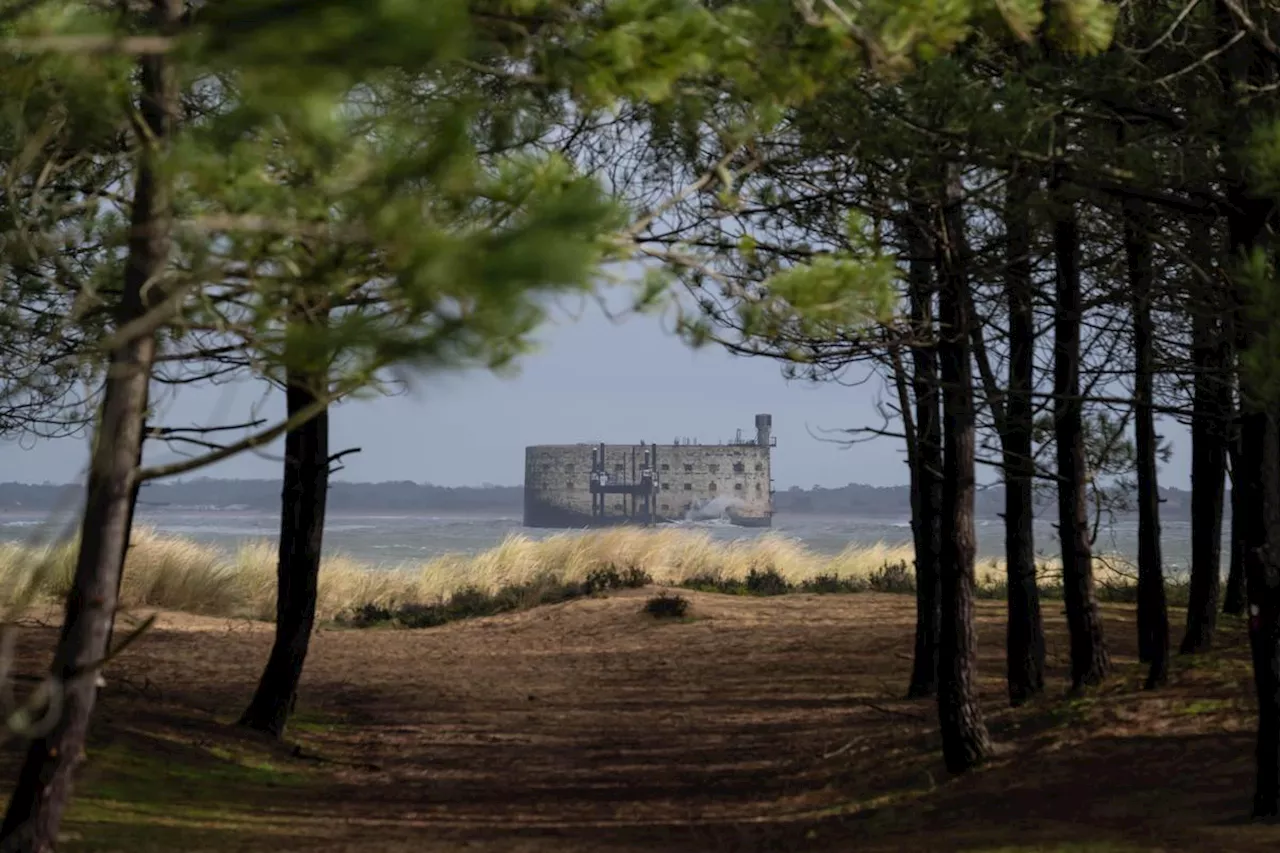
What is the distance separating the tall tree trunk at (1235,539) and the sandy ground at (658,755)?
745 millimetres

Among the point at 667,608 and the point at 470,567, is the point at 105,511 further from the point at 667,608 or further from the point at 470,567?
the point at 470,567

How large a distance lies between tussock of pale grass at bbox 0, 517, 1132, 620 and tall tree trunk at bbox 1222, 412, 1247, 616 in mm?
3793

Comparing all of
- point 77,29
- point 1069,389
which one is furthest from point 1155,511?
point 77,29

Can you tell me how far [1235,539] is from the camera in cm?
1239

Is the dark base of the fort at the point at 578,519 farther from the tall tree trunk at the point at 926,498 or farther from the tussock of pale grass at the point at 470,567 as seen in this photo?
the tall tree trunk at the point at 926,498

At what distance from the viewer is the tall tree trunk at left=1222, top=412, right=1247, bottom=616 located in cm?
1002

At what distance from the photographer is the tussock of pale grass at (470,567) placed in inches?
699

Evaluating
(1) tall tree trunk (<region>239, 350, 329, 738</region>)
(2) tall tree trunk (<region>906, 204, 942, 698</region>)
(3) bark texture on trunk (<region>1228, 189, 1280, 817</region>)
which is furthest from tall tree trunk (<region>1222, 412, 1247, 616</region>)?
(1) tall tree trunk (<region>239, 350, 329, 738</region>)

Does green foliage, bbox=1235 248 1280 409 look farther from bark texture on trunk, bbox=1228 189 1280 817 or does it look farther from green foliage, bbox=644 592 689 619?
green foliage, bbox=644 592 689 619

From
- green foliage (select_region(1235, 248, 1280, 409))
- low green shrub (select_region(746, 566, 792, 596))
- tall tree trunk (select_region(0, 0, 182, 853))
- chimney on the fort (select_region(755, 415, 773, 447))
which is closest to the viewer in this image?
tall tree trunk (select_region(0, 0, 182, 853))

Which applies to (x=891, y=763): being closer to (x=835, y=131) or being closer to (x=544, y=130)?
(x=835, y=131)

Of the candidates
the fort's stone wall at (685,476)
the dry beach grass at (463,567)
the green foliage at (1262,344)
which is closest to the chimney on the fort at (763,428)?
the fort's stone wall at (685,476)

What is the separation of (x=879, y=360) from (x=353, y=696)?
5.64 m

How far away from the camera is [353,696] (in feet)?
39.4
